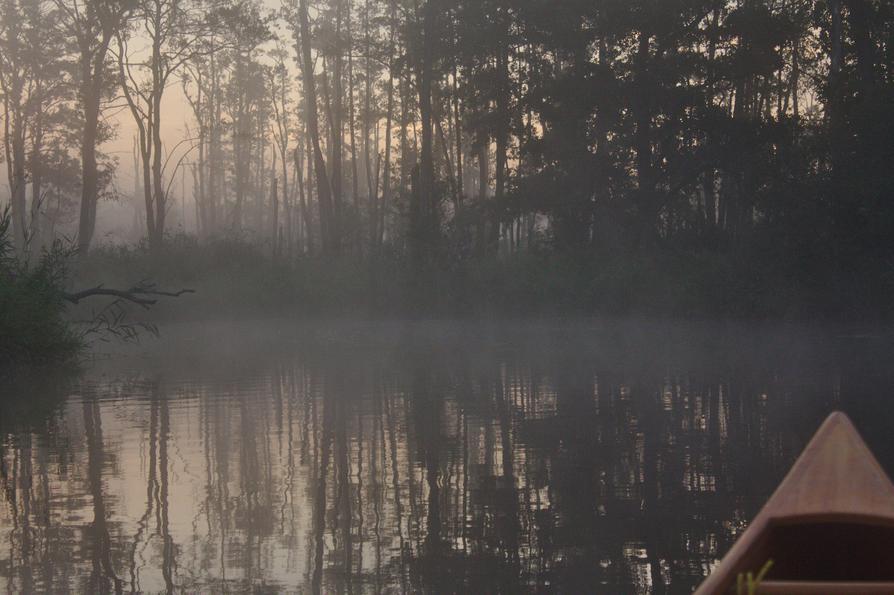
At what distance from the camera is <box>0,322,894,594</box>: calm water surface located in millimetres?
5594

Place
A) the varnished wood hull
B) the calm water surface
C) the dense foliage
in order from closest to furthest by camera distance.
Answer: the varnished wood hull, the calm water surface, the dense foliage

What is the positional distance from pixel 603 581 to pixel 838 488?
1569 millimetres

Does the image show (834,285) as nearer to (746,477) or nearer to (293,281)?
(293,281)

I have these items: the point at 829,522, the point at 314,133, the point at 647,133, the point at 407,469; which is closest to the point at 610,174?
the point at 647,133

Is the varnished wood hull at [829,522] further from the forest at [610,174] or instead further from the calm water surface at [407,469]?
the forest at [610,174]

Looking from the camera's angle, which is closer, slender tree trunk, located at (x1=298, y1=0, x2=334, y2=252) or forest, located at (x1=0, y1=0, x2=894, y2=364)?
forest, located at (x1=0, y1=0, x2=894, y2=364)

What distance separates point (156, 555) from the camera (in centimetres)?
584

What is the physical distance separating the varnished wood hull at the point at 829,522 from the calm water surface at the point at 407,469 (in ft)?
3.14

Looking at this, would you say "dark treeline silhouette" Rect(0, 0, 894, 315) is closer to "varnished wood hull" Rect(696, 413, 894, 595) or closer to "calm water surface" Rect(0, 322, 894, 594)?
"calm water surface" Rect(0, 322, 894, 594)

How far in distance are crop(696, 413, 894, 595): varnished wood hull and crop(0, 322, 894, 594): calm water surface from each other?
3.14 ft

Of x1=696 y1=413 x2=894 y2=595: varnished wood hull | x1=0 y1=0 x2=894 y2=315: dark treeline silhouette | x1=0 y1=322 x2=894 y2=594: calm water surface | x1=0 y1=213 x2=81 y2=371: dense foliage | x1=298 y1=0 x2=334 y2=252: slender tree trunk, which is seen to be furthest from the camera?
x1=298 y1=0 x2=334 y2=252: slender tree trunk

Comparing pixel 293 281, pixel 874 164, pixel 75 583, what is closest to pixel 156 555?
pixel 75 583

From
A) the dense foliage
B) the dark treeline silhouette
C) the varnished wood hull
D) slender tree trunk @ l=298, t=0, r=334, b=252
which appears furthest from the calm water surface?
slender tree trunk @ l=298, t=0, r=334, b=252

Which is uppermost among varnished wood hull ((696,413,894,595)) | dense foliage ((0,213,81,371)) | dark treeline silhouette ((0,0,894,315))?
dark treeline silhouette ((0,0,894,315))
